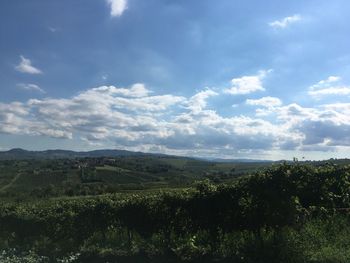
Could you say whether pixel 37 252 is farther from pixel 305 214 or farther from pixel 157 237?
pixel 305 214

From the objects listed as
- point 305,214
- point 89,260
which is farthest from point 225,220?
point 89,260

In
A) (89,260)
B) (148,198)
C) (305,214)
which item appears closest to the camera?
(305,214)

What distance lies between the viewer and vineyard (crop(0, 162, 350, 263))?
386 inches

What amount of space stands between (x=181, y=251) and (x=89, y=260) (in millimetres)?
2455

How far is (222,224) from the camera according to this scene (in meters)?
11.0

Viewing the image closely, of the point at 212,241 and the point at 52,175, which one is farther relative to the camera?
the point at 52,175

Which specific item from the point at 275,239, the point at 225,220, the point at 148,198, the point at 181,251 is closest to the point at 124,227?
the point at 148,198

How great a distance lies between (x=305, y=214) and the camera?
32.2 feet

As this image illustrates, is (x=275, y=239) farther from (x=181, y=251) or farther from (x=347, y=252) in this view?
(x=181, y=251)

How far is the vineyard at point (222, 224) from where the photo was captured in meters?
9.81

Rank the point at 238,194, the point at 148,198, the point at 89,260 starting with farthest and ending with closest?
1. the point at 148,198
2. the point at 89,260
3. the point at 238,194

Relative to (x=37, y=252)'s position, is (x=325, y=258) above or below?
above

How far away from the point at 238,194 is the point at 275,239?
1.36 meters

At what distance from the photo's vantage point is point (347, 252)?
29.0ft
